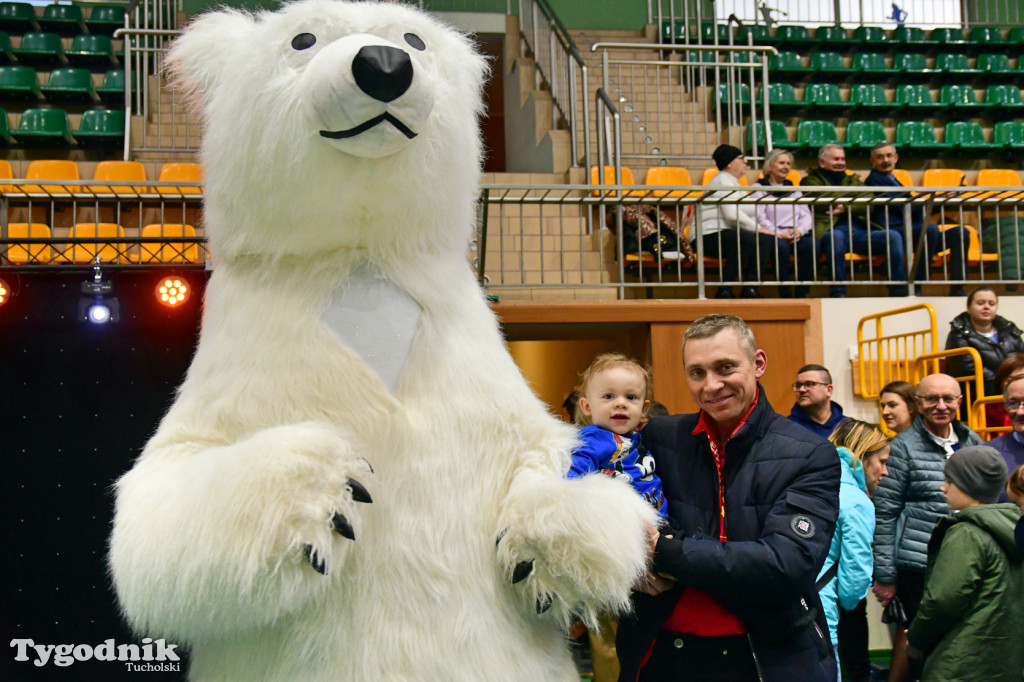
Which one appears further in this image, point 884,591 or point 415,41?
point 884,591

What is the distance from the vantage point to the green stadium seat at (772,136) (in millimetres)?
8930

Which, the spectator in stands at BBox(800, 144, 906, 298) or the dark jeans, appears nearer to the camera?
the dark jeans

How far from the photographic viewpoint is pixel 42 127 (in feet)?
28.4

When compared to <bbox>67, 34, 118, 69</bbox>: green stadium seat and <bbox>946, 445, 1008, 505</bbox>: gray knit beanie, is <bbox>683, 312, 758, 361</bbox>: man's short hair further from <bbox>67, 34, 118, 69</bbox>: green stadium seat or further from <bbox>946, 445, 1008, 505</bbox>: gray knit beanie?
<bbox>67, 34, 118, 69</bbox>: green stadium seat

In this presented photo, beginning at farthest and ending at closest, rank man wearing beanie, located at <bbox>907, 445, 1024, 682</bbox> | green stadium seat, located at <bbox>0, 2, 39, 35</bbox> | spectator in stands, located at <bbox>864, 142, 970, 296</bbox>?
1. green stadium seat, located at <bbox>0, 2, 39, 35</bbox>
2. spectator in stands, located at <bbox>864, 142, 970, 296</bbox>
3. man wearing beanie, located at <bbox>907, 445, 1024, 682</bbox>

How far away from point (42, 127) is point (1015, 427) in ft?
26.5

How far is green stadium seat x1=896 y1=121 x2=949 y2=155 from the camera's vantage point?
9.93 m

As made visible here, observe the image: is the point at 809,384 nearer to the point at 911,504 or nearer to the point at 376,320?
the point at 911,504

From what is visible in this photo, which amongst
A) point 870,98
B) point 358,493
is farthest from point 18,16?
point 358,493

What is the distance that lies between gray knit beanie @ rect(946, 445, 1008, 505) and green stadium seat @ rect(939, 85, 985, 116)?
27.5ft

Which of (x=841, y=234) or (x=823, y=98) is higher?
(x=823, y=98)

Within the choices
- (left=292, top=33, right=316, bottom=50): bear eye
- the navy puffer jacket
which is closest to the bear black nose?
(left=292, top=33, right=316, bottom=50): bear eye

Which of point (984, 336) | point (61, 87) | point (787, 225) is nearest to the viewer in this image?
point (984, 336)

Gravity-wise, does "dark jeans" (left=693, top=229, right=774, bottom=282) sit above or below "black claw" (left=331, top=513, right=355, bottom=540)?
above
